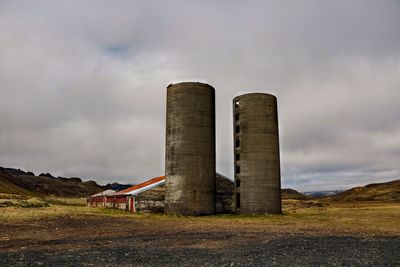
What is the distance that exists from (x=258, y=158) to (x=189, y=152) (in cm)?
632

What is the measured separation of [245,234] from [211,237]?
1994 mm

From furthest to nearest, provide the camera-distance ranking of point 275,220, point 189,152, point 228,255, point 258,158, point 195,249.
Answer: point 258,158, point 189,152, point 275,220, point 195,249, point 228,255

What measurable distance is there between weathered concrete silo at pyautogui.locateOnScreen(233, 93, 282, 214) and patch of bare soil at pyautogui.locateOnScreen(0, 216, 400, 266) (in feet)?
54.2

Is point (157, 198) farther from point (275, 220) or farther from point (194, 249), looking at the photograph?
point (194, 249)

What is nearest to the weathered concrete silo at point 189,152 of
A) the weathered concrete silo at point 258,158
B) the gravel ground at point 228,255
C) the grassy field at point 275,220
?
the grassy field at point 275,220

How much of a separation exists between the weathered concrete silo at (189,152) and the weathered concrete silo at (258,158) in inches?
109

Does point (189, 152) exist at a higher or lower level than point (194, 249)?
higher

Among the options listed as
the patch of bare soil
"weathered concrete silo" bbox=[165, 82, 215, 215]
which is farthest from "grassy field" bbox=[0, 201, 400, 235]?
the patch of bare soil

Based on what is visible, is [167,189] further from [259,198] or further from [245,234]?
[245,234]

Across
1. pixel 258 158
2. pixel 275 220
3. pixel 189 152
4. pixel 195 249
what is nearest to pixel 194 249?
pixel 195 249

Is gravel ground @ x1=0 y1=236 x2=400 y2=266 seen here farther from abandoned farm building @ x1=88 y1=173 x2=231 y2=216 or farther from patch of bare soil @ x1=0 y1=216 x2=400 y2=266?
abandoned farm building @ x1=88 y1=173 x2=231 y2=216

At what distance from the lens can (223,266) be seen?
10352 mm

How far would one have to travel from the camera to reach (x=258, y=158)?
1358 inches

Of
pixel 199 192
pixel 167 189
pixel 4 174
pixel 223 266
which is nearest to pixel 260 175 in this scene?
pixel 199 192
